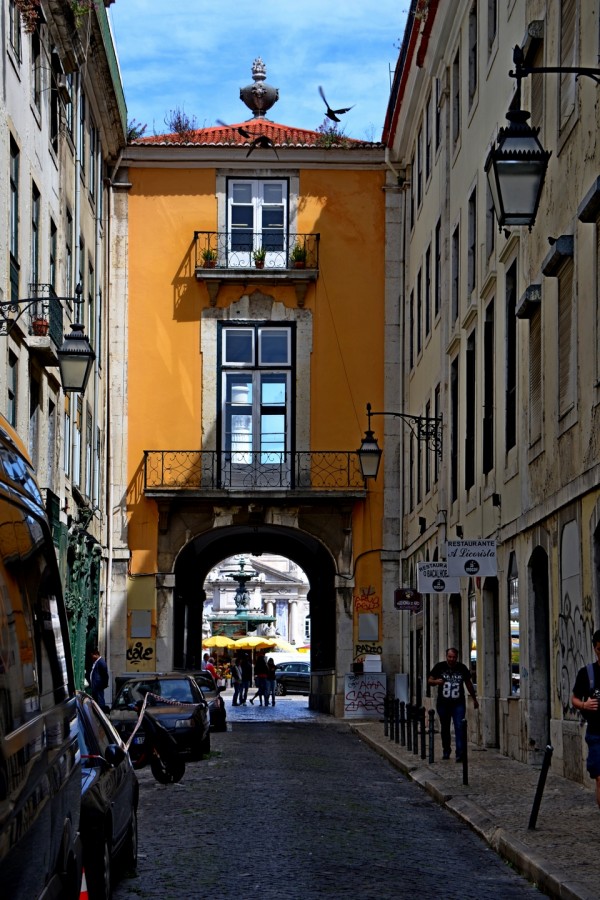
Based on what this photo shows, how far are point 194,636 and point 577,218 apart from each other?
32.1 metres

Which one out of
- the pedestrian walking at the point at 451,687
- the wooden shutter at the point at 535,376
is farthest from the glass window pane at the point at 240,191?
the pedestrian walking at the point at 451,687

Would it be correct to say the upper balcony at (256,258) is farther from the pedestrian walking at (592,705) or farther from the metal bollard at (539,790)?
the metal bollard at (539,790)

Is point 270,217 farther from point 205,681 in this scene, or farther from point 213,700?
point 213,700

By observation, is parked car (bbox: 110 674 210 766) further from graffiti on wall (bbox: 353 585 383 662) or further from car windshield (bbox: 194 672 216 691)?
graffiti on wall (bbox: 353 585 383 662)

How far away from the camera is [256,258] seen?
39656mm

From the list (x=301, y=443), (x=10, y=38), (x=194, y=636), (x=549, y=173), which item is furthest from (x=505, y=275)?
(x=194, y=636)

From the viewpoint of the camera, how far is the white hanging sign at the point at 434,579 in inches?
909

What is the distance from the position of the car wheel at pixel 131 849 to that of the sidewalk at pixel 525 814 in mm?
2725

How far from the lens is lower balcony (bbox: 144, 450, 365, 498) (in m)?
39.2

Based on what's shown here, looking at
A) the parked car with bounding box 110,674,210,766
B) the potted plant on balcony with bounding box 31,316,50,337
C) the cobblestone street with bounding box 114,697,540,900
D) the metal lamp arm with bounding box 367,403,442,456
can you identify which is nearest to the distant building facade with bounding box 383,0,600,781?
the metal lamp arm with bounding box 367,403,442,456

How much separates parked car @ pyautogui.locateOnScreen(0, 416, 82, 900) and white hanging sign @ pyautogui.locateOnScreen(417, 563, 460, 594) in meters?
15.4

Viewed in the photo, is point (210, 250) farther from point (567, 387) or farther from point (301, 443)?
point (567, 387)

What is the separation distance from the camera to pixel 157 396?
39.6 metres

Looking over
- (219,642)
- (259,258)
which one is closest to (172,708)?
(259,258)
